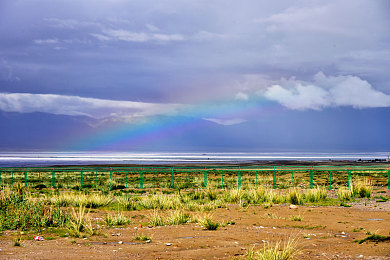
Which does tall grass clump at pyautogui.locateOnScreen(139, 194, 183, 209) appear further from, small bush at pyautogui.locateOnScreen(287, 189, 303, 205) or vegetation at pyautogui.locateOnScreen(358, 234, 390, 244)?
vegetation at pyautogui.locateOnScreen(358, 234, 390, 244)

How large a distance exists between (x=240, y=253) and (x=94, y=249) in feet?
13.0

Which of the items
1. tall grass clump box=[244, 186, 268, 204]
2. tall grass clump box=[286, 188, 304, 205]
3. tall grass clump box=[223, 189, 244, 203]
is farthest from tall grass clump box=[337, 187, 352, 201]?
tall grass clump box=[223, 189, 244, 203]

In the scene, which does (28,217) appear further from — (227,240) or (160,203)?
(227,240)

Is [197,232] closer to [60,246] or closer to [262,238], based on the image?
[262,238]

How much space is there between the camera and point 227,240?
12805mm

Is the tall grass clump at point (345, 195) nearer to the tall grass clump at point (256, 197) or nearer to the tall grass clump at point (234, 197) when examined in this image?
the tall grass clump at point (256, 197)

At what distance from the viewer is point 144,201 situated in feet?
73.6

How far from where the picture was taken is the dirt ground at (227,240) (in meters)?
10.7

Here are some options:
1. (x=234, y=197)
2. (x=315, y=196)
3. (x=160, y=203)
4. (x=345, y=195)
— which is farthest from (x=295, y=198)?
(x=160, y=203)

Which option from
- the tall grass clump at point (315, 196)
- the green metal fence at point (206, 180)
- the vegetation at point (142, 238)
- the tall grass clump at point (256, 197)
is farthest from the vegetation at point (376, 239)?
the green metal fence at point (206, 180)

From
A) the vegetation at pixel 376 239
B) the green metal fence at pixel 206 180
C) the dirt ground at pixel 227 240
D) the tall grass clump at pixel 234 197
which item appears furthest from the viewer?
the green metal fence at pixel 206 180

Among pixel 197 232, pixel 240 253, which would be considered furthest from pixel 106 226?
pixel 240 253

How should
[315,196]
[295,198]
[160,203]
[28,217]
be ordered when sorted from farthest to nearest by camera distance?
[315,196] < [295,198] < [160,203] < [28,217]

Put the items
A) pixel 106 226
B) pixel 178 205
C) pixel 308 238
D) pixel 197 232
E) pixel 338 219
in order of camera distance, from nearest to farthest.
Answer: pixel 308 238 < pixel 197 232 < pixel 106 226 < pixel 338 219 < pixel 178 205
